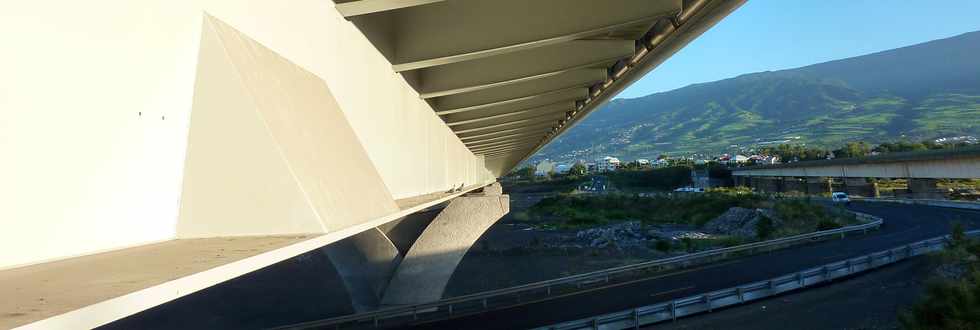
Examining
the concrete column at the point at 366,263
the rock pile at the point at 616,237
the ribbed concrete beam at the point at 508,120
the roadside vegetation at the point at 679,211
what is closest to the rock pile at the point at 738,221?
the roadside vegetation at the point at 679,211

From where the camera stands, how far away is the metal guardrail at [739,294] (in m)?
17.1

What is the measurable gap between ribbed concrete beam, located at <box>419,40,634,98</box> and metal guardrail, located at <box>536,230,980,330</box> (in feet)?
28.5

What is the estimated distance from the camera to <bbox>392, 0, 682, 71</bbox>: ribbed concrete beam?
7.09 metres

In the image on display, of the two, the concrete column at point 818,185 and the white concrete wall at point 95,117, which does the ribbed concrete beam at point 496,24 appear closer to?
the white concrete wall at point 95,117

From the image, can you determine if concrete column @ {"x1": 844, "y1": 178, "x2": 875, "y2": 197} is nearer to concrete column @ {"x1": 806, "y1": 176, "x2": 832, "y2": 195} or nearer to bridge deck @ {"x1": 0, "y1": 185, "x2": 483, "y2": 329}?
concrete column @ {"x1": 806, "y1": 176, "x2": 832, "y2": 195}

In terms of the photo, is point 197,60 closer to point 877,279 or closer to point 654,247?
point 877,279

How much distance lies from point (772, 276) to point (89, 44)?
85.0ft

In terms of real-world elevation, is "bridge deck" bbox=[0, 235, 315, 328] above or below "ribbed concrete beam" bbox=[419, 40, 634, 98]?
below

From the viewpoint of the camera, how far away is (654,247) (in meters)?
43.5

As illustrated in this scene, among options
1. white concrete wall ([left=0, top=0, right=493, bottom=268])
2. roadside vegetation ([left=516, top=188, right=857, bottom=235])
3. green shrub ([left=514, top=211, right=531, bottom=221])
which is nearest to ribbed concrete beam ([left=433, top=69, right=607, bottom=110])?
white concrete wall ([left=0, top=0, right=493, bottom=268])

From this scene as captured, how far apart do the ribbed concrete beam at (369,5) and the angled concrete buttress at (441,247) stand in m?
14.3

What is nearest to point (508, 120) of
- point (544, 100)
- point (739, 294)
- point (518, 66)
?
point (544, 100)

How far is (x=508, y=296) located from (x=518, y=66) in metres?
16.2

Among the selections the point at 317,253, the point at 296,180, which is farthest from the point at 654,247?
the point at 296,180
